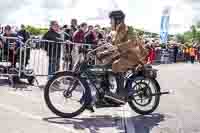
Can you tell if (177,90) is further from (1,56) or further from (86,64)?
(86,64)

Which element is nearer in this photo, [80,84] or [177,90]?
[80,84]

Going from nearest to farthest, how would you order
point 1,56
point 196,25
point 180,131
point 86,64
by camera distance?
point 180,131, point 86,64, point 1,56, point 196,25

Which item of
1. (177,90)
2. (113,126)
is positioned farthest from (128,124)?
(177,90)

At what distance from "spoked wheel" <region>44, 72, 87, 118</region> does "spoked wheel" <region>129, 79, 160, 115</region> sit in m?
1.06

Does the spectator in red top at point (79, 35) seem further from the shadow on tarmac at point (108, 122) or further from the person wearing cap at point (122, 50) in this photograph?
the shadow on tarmac at point (108, 122)

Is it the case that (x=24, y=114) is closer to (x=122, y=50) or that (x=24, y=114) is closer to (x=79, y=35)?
(x=122, y=50)

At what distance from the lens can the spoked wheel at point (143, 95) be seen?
9.52 m

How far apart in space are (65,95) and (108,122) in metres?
0.89

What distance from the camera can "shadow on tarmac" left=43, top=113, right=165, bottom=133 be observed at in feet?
27.3

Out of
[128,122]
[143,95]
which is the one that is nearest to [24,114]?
[128,122]

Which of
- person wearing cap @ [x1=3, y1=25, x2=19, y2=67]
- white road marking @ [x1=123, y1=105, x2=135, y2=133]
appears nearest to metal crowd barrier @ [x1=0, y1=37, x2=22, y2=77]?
person wearing cap @ [x1=3, y1=25, x2=19, y2=67]

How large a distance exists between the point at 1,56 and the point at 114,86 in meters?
5.55

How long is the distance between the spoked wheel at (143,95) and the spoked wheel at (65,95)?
→ 1.06 meters

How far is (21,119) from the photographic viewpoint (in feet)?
28.1
